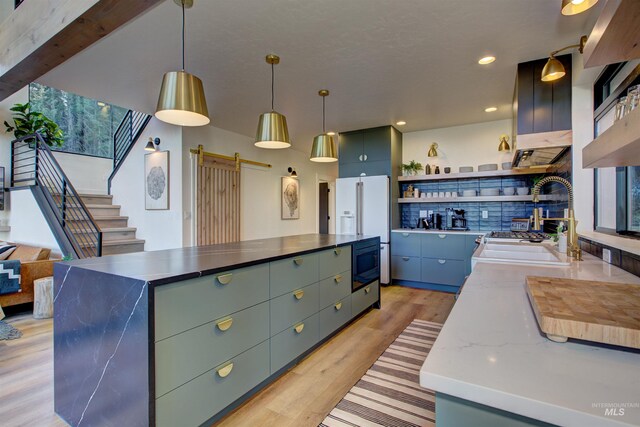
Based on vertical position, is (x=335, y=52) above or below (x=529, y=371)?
above

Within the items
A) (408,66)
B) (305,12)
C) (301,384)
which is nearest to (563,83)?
(408,66)

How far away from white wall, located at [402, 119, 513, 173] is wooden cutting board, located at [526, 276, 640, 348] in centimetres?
416

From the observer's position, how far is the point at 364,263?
11.3 ft

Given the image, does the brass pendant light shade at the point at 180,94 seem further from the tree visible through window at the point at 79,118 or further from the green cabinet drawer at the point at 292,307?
the tree visible through window at the point at 79,118

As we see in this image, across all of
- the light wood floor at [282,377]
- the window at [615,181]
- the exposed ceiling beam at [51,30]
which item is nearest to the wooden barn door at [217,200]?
the light wood floor at [282,377]

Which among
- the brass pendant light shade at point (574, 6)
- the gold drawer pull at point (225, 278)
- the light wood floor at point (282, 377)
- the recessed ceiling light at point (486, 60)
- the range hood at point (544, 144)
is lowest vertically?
the light wood floor at point (282, 377)

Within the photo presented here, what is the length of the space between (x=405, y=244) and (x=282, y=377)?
3113 millimetres

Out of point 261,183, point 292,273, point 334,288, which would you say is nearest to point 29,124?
point 261,183

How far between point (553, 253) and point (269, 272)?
1.91 m

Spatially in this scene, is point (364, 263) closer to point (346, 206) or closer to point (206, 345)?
point (346, 206)

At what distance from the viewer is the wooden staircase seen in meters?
4.75

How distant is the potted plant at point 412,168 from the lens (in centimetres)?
518

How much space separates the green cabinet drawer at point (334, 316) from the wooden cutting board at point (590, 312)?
1.88m

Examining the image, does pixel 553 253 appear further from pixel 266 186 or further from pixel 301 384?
pixel 266 186
